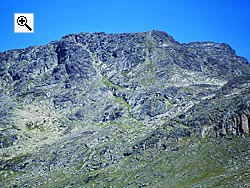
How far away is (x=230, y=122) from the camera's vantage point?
17275 cm

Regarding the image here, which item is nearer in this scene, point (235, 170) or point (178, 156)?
point (235, 170)

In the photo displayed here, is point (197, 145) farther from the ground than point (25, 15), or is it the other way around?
point (25, 15)

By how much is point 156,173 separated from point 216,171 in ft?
93.2

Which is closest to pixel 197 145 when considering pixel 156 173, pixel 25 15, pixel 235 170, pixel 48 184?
pixel 156 173

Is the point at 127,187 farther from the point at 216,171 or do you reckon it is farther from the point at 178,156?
the point at 216,171

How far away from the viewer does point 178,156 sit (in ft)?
551

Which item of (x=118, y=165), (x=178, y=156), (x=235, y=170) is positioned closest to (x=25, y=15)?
(x=235, y=170)

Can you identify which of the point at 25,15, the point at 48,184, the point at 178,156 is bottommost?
the point at 48,184

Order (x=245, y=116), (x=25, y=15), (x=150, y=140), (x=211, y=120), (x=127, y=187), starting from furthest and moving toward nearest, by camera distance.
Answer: (x=150, y=140), (x=211, y=120), (x=245, y=116), (x=127, y=187), (x=25, y=15)

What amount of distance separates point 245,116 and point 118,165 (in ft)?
211

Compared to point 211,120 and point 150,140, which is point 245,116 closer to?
point 211,120

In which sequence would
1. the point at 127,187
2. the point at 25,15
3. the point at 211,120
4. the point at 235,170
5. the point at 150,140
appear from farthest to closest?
the point at 150,140 → the point at 211,120 → the point at 127,187 → the point at 235,170 → the point at 25,15

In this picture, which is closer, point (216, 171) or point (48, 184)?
point (216, 171)

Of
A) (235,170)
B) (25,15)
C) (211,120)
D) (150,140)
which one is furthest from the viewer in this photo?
(150,140)
